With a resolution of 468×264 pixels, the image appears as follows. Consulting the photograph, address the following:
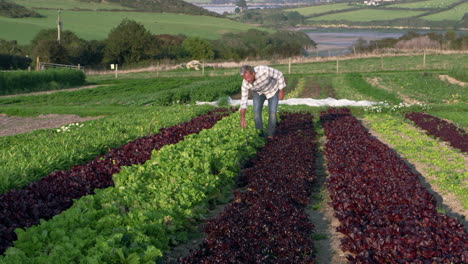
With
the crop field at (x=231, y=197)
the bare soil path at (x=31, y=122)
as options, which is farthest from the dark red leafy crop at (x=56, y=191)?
the bare soil path at (x=31, y=122)

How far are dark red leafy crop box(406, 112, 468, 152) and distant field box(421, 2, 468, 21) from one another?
11099cm

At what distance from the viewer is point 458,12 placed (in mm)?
125875

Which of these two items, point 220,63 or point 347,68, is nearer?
point 347,68

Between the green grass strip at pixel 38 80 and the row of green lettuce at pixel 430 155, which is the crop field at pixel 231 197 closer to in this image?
the row of green lettuce at pixel 430 155

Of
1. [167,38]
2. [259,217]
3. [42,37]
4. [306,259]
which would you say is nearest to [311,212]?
[259,217]

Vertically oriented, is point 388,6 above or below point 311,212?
above

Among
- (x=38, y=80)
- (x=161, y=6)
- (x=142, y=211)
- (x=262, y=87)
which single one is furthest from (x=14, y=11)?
(x=142, y=211)

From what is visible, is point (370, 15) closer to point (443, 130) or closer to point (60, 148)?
point (443, 130)

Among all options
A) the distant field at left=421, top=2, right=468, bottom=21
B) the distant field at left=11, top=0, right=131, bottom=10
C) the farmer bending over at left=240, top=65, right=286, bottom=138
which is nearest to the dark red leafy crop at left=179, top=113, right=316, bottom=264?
the farmer bending over at left=240, top=65, right=286, bottom=138

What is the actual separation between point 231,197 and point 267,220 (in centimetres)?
242

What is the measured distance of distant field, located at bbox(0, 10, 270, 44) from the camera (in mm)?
84938

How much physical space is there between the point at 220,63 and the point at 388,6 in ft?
328

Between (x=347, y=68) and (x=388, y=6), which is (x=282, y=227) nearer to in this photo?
(x=347, y=68)

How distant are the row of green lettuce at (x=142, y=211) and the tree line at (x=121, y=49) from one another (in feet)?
165
